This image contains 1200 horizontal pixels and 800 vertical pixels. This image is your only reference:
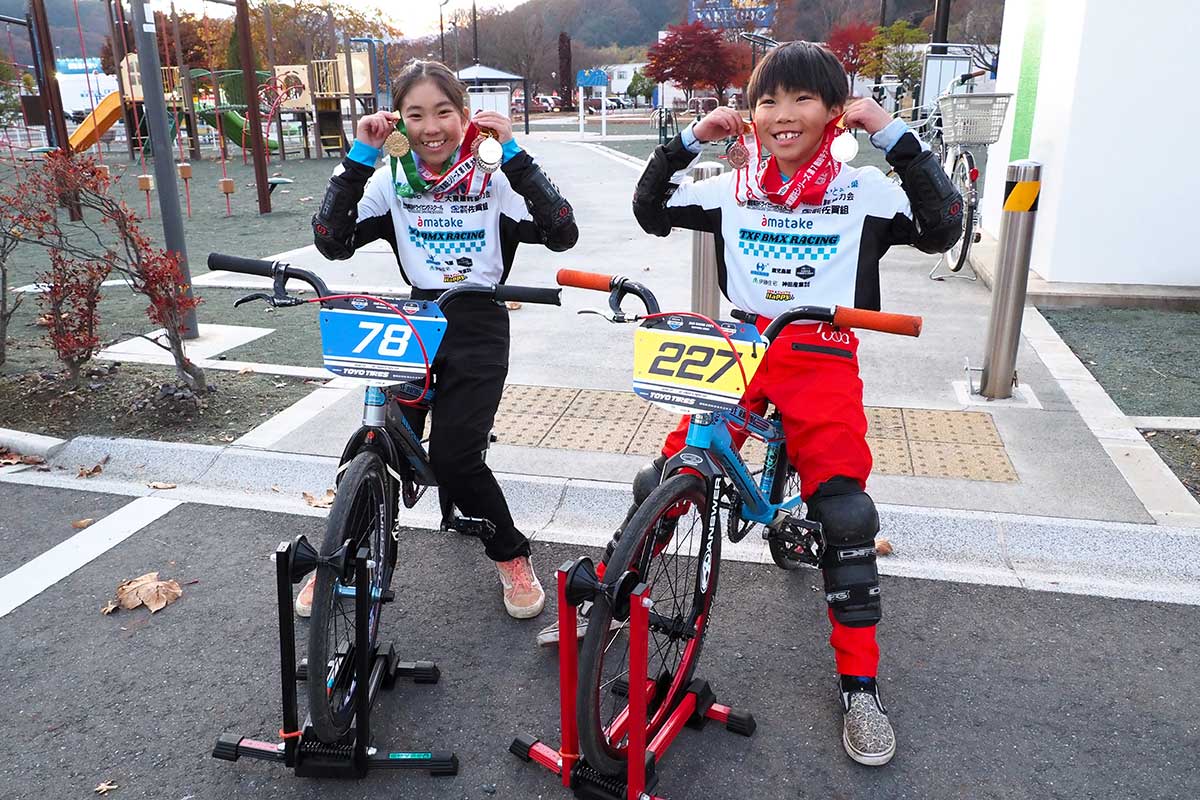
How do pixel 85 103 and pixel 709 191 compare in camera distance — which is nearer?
pixel 709 191

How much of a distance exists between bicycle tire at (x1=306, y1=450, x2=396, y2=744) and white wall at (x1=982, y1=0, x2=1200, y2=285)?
627cm

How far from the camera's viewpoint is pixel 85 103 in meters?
52.2

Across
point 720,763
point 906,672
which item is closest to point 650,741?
point 720,763

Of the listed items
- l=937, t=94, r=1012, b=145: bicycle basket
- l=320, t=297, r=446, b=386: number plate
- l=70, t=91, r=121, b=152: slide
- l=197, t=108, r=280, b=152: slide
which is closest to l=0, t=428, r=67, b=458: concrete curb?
l=320, t=297, r=446, b=386: number plate

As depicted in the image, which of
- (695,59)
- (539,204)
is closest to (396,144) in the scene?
(539,204)

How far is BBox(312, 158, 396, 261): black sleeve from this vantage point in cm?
300

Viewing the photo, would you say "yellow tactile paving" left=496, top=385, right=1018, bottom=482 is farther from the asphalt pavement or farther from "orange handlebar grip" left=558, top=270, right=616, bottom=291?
"orange handlebar grip" left=558, top=270, right=616, bottom=291

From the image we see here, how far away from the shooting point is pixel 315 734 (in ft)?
8.10

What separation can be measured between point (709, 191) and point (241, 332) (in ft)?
15.5

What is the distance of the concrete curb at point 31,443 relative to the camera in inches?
183

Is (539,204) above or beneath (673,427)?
above

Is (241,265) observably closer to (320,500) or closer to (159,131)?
(320,500)

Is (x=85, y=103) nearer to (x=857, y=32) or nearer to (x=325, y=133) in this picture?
(x=325, y=133)

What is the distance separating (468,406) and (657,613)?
0.91 meters
